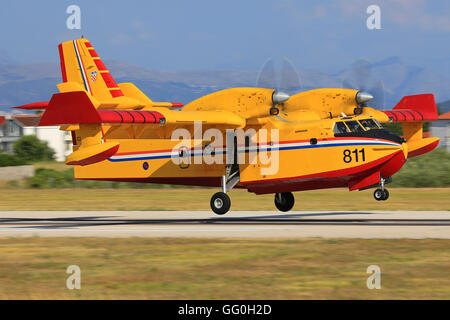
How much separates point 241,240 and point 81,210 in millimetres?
15215

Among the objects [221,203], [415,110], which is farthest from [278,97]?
[415,110]

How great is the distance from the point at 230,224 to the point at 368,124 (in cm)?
608

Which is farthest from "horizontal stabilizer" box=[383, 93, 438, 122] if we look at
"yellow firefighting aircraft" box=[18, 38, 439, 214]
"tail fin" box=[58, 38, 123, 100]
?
"tail fin" box=[58, 38, 123, 100]

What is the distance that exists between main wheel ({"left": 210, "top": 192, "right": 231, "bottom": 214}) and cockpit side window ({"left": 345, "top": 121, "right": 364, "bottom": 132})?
5.40m

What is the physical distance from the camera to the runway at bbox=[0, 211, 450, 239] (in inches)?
797

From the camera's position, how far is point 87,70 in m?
29.3

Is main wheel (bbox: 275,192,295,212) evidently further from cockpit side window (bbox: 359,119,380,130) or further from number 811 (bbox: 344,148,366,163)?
cockpit side window (bbox: 359,119,380,130)

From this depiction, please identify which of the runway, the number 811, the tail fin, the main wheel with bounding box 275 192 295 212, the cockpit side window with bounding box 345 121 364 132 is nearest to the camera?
the runway

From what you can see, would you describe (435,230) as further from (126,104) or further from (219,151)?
(126,104)

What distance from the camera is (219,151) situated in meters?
26.4

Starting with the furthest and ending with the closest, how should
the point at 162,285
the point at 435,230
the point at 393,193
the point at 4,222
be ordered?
the point at 393,193
the point at 4,222
the point at 435,230
the point at 162,285
